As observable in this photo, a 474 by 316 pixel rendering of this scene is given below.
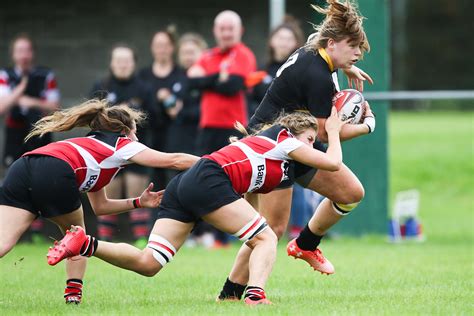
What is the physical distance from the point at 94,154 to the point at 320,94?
4.73 feet

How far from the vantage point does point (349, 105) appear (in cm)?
716

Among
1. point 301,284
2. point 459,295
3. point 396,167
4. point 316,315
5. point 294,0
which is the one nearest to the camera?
point 316,315

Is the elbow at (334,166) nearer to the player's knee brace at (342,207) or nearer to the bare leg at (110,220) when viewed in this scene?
the player's knee brace at (342,207)

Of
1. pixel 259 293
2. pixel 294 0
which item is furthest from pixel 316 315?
pixel 294 0

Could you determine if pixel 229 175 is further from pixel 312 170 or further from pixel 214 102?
pixel 214 102

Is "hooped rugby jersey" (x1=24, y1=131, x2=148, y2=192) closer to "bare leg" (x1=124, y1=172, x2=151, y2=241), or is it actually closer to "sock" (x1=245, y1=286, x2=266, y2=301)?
"sock" (x1=245, y1=286, x2=266, y2=301)

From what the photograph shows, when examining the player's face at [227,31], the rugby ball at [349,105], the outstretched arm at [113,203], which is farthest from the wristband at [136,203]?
the player's face at [227,31]

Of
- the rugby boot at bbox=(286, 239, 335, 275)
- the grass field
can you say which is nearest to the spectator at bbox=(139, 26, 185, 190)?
the grass field

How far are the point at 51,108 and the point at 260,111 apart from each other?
5.01 m

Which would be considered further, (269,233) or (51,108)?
(51,108)

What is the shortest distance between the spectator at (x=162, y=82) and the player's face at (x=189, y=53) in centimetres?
18

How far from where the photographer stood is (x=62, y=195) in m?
6.68

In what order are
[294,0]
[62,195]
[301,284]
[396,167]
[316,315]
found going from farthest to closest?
1. [396,167]
2. [294,0]
3. [301,284]
4. [62,195]
5. [316,315]

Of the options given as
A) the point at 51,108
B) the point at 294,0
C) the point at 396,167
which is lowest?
the point at 396,167
